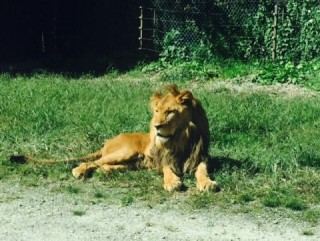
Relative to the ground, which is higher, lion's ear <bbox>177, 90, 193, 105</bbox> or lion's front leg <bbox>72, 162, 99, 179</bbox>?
lion's ear <bbox>177, 90, 193, 105</bbox>

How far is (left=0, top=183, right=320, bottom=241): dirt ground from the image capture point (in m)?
5.35

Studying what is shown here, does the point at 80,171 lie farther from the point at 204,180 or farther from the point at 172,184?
the point at 204,180

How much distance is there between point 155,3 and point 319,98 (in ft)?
20.9

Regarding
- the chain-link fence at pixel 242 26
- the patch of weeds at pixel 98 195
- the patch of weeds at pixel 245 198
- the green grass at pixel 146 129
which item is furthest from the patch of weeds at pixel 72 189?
the chain-link fence at pixel 242 26

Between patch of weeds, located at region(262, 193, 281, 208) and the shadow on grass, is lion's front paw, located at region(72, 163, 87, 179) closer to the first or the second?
the shadow on grass

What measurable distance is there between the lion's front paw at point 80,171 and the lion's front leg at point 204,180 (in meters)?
1.08

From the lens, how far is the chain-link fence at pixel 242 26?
1486 centimetres

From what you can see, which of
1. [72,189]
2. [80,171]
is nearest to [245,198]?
[72,189]

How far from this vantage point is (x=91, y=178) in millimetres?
6898

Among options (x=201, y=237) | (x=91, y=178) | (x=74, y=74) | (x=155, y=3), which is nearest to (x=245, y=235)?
(x=201, y=237)

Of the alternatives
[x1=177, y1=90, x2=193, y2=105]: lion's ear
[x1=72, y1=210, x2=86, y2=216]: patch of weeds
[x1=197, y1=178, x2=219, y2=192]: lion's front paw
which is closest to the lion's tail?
[x1=177, y1=90, x2=193, y2=105]: lion's ear

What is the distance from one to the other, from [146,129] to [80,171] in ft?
5.99

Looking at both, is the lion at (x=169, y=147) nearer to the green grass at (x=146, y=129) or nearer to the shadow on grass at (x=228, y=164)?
the green grass at (x=146, y=129)

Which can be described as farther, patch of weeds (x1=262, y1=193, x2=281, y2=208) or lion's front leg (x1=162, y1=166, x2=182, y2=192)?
lion's front leg (x1=162, y1=166, x2=182, y2=192)
